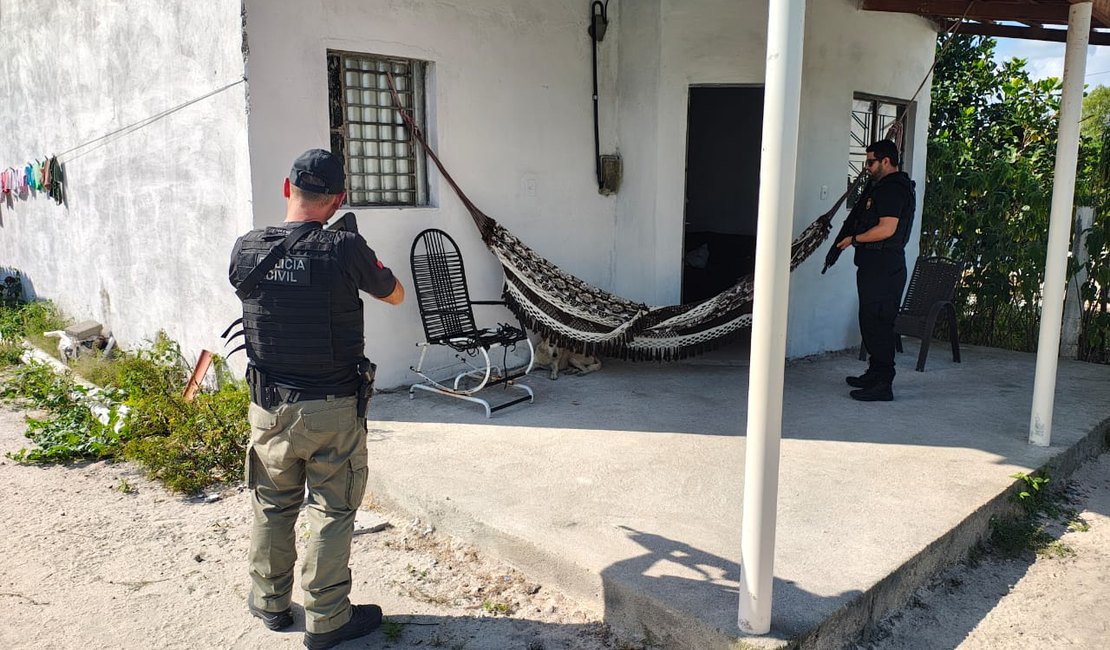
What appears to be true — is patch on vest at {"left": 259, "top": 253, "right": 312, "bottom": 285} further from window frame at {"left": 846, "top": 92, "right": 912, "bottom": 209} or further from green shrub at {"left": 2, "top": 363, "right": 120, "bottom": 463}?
window frame at {"left": 846, "top": 92, "right": 912, "bottom": 209}

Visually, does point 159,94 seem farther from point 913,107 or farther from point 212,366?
point 913,107

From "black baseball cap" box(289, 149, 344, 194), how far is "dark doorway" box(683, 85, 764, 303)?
643 cm

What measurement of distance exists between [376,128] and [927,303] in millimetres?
4664

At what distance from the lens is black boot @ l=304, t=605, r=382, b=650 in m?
2.84

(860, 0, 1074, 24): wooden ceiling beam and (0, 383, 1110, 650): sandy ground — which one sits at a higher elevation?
(860, 0, 1074, 24): wooden ceiling beam

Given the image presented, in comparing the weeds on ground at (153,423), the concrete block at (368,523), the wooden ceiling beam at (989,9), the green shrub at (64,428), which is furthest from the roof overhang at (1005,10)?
the green shrub at (64,428)

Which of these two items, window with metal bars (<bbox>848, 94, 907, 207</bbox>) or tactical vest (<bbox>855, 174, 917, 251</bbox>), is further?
window with metal bars (<bbox>848, 94, 907, 207</bbox>)

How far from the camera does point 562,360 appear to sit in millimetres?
6086

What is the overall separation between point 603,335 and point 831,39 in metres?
3.02

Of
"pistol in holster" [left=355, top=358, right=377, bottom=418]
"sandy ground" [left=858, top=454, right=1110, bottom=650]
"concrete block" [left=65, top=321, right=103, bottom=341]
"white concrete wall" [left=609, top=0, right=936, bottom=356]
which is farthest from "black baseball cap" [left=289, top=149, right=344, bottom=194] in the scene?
"concrete block" [left=65, top=321, right=103, bottom=341]

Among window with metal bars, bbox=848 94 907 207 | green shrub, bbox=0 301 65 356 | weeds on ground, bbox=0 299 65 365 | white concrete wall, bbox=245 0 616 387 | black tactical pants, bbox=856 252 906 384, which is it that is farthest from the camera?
green shrub, bbox=0 301 65 356

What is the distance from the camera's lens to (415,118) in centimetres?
545

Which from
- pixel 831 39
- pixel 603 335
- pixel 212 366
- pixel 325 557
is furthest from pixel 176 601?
pixel 831 39

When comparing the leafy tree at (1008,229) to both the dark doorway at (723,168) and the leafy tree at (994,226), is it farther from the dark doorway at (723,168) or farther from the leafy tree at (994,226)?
the dark doorway at (723,168)
